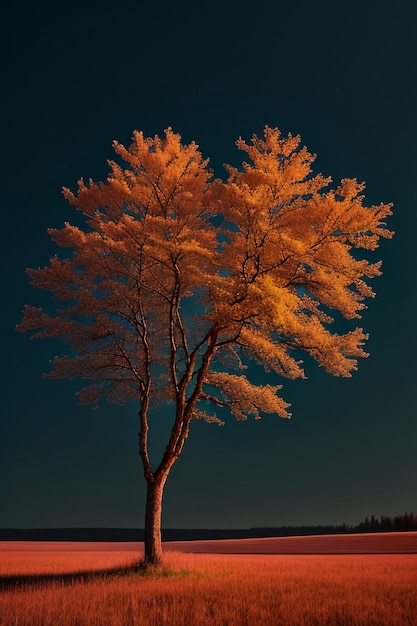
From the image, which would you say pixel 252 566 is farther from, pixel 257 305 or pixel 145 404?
pixel 257 305

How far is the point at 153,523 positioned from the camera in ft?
63.9

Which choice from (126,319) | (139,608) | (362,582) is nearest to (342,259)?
(126,319)

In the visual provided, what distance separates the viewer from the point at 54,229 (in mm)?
21969

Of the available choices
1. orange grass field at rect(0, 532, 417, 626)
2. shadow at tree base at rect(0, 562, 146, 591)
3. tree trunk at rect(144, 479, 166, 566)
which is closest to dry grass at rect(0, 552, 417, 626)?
orange grass field at rect(0, 532, 417, 626)

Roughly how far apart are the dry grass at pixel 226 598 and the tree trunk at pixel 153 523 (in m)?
0.59

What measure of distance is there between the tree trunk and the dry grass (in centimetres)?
59

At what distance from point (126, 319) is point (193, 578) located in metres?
9.54

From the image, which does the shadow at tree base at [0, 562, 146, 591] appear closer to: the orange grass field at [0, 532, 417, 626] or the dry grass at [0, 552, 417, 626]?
the orange grass field at [0, 532, 417, 626]

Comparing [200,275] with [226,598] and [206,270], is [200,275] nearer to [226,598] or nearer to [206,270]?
[206,270]

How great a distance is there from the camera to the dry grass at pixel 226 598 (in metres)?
10.9

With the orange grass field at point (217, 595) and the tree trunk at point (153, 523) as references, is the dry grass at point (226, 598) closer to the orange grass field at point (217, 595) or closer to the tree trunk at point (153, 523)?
the orange grass field at point (217, 595)

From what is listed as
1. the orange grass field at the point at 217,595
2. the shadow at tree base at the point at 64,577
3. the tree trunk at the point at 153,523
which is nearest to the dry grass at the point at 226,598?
the orange grass field at the point at 217,595

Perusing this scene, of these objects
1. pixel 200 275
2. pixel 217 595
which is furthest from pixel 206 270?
pixel 217 595

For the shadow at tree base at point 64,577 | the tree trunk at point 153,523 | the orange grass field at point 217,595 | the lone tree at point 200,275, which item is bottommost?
the shadow at tree base at point 64,577
